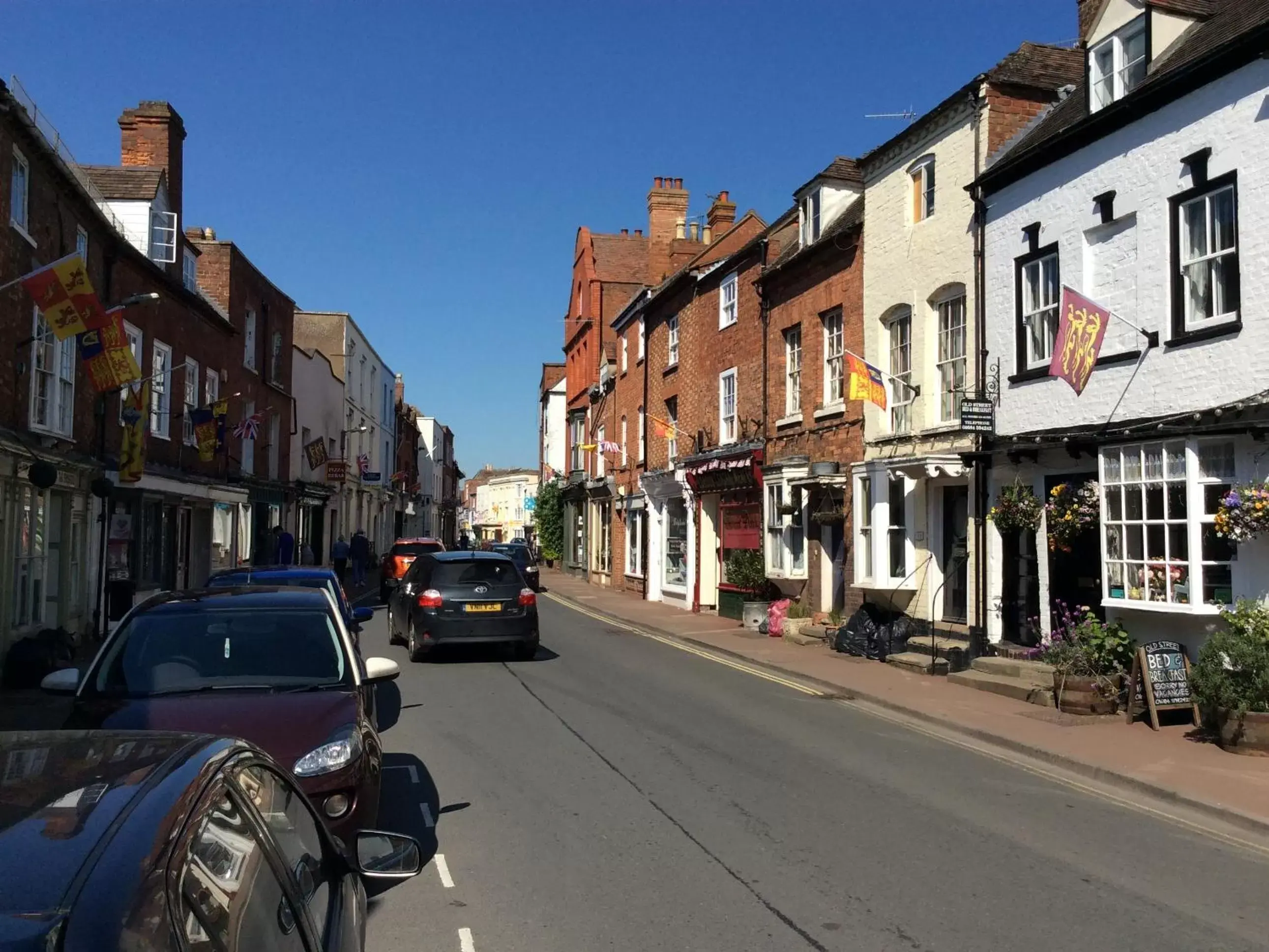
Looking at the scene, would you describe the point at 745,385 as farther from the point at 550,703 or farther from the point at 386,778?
the point at 386,778

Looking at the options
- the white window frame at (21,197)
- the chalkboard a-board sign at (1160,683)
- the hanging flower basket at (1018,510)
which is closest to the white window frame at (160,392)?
the white window frame at (21,197)

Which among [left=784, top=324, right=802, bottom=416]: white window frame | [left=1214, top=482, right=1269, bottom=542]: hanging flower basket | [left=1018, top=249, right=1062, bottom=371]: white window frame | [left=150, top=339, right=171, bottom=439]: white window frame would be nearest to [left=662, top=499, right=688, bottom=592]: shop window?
[left=784, top=324, right=802, bottom=416]: white window frame

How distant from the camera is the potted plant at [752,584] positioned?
71.0 feet

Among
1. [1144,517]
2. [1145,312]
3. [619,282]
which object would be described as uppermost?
[619,282]

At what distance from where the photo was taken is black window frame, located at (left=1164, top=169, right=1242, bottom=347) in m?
11.1

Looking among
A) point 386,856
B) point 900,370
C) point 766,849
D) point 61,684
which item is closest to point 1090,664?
point 766,849

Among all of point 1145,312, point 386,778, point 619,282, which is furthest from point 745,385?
point 619,282

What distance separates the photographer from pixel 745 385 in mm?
24266

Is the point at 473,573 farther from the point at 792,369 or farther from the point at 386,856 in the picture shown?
the point at 386,856

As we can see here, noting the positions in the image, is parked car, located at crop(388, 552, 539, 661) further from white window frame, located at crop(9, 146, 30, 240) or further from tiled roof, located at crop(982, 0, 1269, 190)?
tiled roof, located at crop(982, 0, 1269, 190)

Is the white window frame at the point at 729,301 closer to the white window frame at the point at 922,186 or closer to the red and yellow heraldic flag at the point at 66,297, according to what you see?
the white window frame at the point at 922,186

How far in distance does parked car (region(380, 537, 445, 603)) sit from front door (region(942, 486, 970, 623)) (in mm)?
12907

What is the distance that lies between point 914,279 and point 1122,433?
19.2 feet

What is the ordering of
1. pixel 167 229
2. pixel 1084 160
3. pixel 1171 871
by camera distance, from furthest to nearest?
pixel 167 229 < pixel 1084 160 < pixel 1171 871
